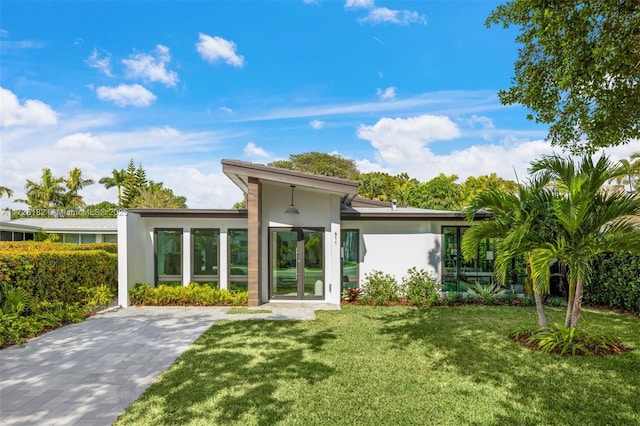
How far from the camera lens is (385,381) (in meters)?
4.90

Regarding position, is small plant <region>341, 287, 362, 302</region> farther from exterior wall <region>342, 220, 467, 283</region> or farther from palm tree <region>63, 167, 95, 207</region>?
palm tree <region>63, 167, 95, 207</region>

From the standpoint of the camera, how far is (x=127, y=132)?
792 inches

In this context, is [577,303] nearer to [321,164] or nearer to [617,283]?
[617,283]

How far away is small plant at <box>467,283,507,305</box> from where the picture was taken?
1074 centimetres

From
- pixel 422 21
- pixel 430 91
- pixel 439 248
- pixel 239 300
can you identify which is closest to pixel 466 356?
pixel 439 248

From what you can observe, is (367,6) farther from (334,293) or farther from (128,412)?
(128,412)

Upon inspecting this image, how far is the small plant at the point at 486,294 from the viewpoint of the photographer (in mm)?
10742

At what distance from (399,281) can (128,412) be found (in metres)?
8.73

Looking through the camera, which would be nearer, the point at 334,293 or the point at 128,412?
the point at 128,412

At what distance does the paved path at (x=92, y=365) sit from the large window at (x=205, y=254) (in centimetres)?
216

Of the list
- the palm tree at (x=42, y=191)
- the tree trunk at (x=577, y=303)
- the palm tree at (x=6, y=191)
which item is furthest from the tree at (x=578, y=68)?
the palm tree at (x=42, y=191)

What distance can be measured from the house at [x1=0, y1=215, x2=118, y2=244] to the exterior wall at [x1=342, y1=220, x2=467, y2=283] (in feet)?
53.9

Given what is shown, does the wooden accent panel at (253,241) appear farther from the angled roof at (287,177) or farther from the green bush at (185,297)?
the green bush at (185,297)

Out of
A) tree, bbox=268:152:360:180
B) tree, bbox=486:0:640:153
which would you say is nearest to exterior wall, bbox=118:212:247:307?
tree, bbox=486:0:640:153
